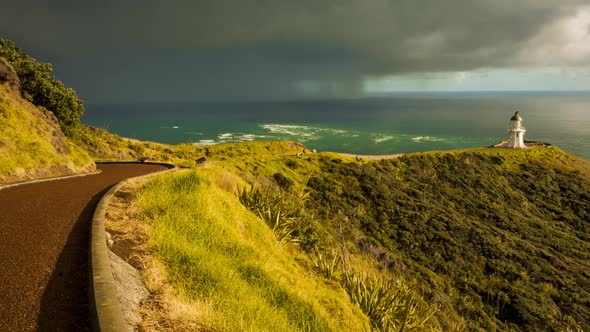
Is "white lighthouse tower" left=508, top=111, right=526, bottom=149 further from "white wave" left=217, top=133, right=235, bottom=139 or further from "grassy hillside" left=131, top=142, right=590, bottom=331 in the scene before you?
"white wave" left=217, top=133, right=235, bottom=139

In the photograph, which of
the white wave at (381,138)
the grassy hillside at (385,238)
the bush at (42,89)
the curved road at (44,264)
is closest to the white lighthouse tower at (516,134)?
the grassy hillside at (385,238)

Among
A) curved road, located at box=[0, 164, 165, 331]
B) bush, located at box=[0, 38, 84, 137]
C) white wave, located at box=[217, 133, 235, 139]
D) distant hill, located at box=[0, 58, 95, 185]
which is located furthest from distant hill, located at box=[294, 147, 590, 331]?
white wave, located at box=[217, 133, 235, 139]

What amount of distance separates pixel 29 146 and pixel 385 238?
96.7 feet

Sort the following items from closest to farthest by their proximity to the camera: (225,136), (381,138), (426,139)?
(426,139) → (381,138) → (225,136)

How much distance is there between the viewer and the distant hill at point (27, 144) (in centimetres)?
1485

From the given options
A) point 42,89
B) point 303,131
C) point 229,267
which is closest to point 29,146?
point 42,89

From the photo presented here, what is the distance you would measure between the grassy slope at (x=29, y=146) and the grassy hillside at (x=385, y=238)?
8477 millimetres

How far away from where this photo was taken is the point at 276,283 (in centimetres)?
620

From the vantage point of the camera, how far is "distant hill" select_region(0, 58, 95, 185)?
14852mm

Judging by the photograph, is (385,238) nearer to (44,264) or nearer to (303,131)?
(44,264)

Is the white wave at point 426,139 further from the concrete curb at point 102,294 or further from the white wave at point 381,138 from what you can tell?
the concrete curb at point 102,294

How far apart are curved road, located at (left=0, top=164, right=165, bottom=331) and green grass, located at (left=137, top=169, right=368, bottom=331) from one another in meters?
1.26

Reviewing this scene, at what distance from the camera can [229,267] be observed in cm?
602

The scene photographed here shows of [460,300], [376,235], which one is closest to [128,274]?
[460,300]
